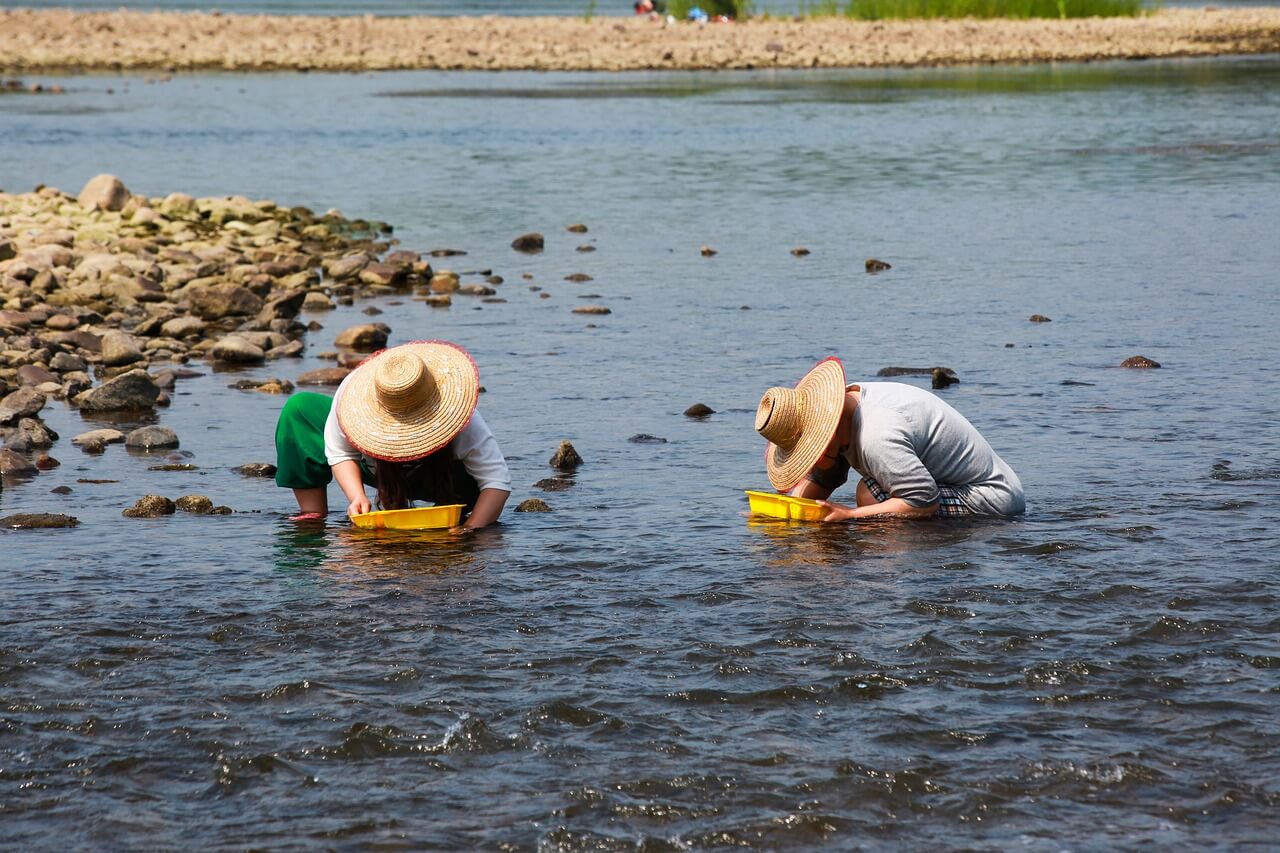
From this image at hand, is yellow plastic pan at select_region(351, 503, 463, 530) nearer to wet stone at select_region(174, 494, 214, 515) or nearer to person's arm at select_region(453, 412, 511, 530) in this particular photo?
person's arm at select_region(453, 412, 511, 530)

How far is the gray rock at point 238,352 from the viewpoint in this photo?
12852mm

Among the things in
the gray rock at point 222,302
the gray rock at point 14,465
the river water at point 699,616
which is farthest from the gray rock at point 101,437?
the gray rock at point 222,302

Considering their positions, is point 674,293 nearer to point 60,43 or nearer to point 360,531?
point 360,531

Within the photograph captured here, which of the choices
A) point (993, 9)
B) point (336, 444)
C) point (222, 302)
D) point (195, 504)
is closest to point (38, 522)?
point (195, 504)

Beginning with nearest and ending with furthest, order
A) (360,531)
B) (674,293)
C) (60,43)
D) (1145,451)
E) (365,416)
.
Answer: (365,416), (360,531), (1145,451), (674,293), (60,43)

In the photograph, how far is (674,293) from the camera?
15.8 meters

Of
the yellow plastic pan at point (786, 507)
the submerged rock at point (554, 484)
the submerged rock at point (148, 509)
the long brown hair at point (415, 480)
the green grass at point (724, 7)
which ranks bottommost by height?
the submerged rock at point (554, 484)

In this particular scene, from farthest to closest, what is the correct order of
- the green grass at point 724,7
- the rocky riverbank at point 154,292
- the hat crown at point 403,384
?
the green grass at point 724,7, the rocky riverbank at point 154,292, the hat crown at point 403,384

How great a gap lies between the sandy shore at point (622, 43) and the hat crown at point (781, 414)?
44.6 meters

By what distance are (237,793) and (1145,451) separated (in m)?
6.11

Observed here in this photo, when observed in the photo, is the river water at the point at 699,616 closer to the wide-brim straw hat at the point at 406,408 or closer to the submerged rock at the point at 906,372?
the submerged rock at the point at 906,372

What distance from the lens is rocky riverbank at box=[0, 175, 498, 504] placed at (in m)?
11.2

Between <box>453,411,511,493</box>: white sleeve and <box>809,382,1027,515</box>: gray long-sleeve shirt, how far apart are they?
1.55 metres

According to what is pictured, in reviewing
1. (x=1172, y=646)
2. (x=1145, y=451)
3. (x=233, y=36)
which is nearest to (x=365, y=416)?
(x=1172, y=646)
